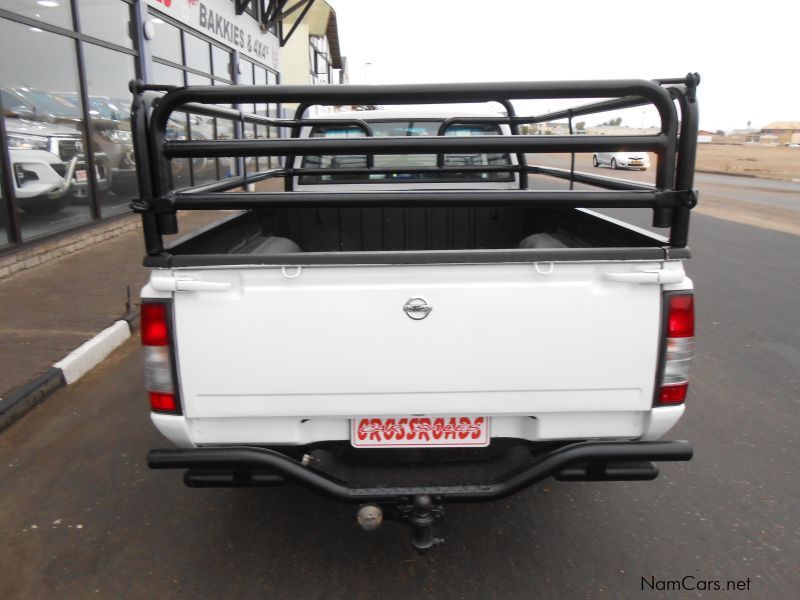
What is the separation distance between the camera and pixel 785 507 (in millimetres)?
3160

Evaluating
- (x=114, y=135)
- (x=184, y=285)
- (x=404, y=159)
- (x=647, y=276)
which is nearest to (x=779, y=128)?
(x=114, y=135)

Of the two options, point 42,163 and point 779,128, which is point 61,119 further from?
point 779,128

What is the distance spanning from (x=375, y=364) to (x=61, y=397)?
126 inches

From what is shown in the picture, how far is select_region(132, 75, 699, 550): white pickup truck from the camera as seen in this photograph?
2.27m

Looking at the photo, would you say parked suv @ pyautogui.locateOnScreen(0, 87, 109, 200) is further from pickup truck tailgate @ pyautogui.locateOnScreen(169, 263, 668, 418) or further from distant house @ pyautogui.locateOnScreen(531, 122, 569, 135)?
pickup truck tailgate @ pyautogui.locateOnScreen(169, 263, 668, 418)

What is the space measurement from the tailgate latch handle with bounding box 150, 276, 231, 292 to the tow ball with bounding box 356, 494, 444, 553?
0.98 metres

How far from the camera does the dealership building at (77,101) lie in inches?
298

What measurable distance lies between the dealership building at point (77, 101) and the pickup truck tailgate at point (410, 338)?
20.1 feet

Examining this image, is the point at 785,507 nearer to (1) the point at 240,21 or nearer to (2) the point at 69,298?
(2) the point at 69,298

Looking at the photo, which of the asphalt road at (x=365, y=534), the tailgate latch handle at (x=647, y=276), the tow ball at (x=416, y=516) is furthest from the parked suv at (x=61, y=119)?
the tailgate latch handle at (x=647, y=276)

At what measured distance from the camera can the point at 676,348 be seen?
2379 mm

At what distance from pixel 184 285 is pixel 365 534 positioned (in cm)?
148

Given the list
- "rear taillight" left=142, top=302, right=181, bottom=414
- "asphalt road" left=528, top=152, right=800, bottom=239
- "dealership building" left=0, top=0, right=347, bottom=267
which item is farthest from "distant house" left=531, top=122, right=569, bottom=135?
"dealership building" left=0, top=0, right=347, bottom=267

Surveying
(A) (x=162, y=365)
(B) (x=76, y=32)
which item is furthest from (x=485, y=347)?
(B) (x=76, y=32)
